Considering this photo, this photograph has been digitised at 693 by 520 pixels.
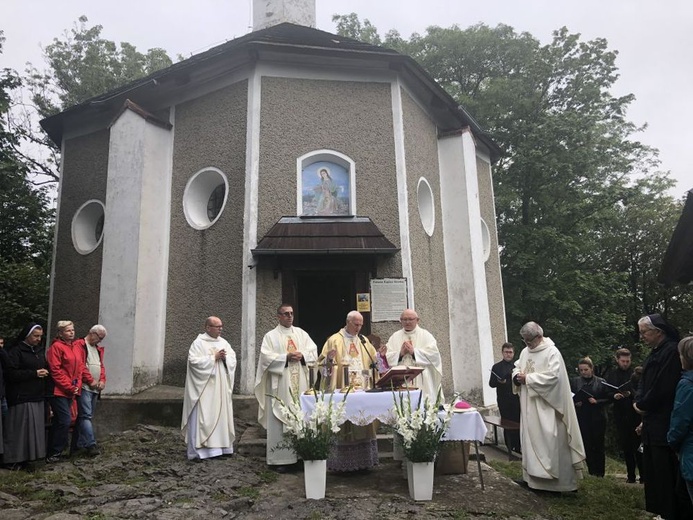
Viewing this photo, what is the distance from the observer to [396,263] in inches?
364

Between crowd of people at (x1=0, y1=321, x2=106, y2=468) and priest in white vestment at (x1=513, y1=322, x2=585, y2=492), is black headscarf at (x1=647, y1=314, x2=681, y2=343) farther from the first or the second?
crowd of people at (x1=0, y1=321, x2=106, y2=468)

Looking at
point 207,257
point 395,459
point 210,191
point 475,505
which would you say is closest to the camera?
point 475,505

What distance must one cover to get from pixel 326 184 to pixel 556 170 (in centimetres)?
1013

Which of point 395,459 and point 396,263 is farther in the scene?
point 396,263

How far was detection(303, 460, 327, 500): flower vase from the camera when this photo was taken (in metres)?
5.27

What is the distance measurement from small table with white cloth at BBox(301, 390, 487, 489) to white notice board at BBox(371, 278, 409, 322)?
3.30 meters

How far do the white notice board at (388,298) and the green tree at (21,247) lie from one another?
862cm

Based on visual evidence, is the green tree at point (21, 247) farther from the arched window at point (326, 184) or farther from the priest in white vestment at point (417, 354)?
the priest in white vestment at point (417, 354)

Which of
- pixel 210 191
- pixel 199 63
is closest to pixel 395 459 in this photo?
pixel 210 191

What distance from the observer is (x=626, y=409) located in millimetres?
7297

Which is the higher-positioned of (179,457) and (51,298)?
(51,298)

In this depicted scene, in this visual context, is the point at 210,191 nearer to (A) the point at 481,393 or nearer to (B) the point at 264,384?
(B) the point at 264,384

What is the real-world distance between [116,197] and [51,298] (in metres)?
3.16

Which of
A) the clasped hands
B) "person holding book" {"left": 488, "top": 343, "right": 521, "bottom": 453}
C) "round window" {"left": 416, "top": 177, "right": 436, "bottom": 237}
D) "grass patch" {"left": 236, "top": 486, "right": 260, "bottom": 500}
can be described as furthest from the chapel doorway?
"grass patch" {"left": 236, "top": 486, "right": 260, "bottom": 500}
